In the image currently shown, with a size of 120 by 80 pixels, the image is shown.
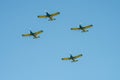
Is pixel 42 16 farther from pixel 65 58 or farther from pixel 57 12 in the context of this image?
pixel 65 58

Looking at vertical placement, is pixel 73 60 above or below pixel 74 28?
below

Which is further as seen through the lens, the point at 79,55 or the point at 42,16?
the point at 79,55

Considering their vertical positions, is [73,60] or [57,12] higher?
[57,12]

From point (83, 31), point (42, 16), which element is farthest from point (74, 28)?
point (42, 16)

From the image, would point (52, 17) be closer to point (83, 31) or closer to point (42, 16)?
point (42, 16)

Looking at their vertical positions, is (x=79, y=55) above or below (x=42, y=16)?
below

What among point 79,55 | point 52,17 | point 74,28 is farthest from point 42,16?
point 79,55

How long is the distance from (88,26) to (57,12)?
9.67 m

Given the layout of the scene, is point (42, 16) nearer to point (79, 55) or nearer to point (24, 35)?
point (24, 35)

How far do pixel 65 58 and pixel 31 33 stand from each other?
523 inches

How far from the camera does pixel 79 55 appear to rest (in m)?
104

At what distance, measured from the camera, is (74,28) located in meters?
100

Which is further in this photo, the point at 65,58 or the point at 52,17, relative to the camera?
the point at 65,58

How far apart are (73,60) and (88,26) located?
35.3ft
